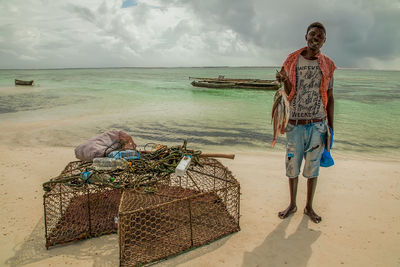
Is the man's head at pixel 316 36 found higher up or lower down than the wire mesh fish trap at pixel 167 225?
higher up

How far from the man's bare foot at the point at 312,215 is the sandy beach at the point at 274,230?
6cm

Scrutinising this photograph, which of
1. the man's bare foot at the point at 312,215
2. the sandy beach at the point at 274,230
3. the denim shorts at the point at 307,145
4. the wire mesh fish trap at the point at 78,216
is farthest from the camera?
the man's bare foot at the point at 312,215

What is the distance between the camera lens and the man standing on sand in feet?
8.86

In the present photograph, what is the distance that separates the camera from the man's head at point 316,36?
261cm

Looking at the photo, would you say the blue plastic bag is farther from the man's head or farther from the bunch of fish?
the man's head

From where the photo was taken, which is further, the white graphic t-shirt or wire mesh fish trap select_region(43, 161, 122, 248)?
the white graphic t-shirt

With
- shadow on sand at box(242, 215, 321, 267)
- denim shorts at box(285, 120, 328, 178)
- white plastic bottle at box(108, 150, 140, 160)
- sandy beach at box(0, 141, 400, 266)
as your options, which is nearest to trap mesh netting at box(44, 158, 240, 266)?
sandy beach at box(0, 141, 400, 266)

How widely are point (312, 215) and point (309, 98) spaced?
1341mm

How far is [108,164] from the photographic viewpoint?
9.12 ft

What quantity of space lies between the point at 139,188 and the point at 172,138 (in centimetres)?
601

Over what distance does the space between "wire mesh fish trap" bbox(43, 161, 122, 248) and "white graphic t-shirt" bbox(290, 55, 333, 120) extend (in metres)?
2.10

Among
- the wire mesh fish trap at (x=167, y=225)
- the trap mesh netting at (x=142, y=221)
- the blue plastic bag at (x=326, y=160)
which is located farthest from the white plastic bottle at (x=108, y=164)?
the blue plastic bag at (x=326, y=160)

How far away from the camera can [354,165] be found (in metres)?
5.14

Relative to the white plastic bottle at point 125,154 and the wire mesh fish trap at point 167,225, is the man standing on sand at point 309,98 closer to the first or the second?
the wire mesh fish trap at point 167,225
